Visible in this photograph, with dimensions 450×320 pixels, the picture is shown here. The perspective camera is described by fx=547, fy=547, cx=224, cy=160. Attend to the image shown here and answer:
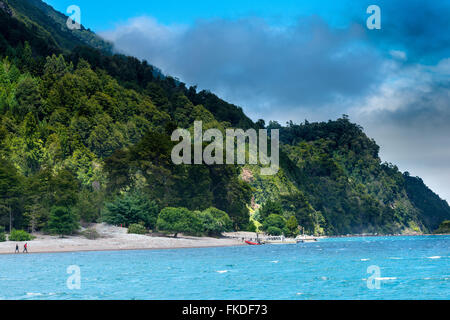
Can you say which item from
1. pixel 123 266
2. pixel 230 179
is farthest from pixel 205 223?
pixel 123 266

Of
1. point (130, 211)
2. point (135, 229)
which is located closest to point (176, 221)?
point (135, 229)

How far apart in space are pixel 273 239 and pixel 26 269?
111 meters

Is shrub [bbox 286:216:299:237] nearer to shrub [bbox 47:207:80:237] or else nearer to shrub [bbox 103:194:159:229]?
shrub [bbox 103:194:159:229]

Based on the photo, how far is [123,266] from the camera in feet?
243

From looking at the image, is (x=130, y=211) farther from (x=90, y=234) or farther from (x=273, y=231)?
(x=273, y=231)

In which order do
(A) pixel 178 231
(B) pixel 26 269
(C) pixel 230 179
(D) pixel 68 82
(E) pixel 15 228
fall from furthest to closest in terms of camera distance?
(D) pixel 68 82 → (C) pixel 230 179 → (A) pixel 178 231 → (E) pixel 15 228 → (B) pixel 26 269

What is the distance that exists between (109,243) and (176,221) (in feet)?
68.3

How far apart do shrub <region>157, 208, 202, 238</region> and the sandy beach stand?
2684mm

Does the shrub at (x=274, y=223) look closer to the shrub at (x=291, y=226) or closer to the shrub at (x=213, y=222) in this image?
the shrub at (x=291, y=226)

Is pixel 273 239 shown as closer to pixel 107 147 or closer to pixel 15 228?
pixel 107 147

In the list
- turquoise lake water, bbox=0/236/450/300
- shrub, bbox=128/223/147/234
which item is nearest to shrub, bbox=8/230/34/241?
turquoise lake water, bbox=0/236/450/300

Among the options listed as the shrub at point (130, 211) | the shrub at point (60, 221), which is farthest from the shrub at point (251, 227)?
the shrub at point (60, 221)

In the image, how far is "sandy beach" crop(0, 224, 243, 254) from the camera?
103 metres

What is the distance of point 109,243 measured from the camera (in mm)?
116750
